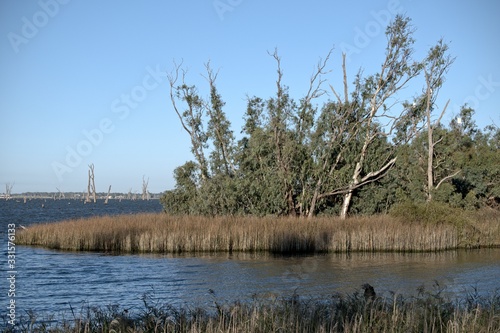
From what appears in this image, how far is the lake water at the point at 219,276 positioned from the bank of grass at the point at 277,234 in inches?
42.2

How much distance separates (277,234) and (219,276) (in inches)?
271

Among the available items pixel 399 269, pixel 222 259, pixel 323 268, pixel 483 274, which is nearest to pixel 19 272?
pixel 222 259

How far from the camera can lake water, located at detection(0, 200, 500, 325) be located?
13.8 meters

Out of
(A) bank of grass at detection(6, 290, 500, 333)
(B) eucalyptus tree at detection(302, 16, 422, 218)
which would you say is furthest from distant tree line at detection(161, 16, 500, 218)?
(A) bank of grass at detection(6, 290, 500, 333)

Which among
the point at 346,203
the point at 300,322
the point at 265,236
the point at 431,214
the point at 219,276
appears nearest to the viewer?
the point at 300,322

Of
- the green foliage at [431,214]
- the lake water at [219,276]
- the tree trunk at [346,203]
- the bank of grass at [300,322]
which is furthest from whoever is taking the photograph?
the tree trunk at [346,203]

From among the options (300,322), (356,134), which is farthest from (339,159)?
(300,322)

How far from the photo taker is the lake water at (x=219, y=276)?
1384cm

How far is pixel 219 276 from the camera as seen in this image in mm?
17156

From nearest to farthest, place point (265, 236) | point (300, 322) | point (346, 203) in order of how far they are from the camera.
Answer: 1. point (300, 322)
2. point (265, 236)
3. point (346, 203)

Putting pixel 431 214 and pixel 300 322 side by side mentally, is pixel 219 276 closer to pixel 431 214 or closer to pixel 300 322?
pixel 300 322

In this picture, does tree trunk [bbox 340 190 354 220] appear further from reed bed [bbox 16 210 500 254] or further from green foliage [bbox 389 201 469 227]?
reed bed [bbox 16 210 500 254]

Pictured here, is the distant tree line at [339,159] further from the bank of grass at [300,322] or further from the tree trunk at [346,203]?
the bank of grass at [300,322]

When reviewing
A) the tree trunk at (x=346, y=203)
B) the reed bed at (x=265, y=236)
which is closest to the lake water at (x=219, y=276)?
the reed bed at (x=265, y=236)
